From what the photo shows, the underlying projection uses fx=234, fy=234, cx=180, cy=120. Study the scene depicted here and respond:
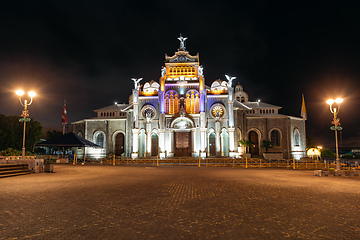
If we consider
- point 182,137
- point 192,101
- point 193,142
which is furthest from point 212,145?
point 192,101

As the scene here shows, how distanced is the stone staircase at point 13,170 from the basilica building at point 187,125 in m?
23.3

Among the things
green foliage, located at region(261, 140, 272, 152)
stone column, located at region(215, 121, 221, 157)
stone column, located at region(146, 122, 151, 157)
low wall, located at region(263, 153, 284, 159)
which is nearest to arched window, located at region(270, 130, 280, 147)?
green foliage, located at region(261, 140, 272, 152)

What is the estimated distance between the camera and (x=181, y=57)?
45875mm

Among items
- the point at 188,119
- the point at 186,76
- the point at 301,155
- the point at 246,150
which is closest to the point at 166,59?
the point at 186,76

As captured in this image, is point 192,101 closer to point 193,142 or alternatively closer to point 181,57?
point 193,142

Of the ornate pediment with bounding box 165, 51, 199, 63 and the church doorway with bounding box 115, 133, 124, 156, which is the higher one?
the ornate pediment with bounding box 165, 51, 199, 63

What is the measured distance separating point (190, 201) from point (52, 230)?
421 centimetres

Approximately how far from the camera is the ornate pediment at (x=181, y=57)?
1794 inches

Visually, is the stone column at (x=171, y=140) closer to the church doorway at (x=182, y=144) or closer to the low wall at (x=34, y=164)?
the church doorway at (x=182, y=144)

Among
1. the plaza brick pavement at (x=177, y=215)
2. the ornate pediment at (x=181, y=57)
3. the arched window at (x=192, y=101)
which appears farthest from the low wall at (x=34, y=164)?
the ornate pediment at (x=181, y=57)

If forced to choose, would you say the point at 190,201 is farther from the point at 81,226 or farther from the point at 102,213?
the point at 81,226

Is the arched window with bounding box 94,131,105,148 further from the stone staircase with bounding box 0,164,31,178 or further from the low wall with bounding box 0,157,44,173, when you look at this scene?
the stone staircase with bounding box 0,164,31,178

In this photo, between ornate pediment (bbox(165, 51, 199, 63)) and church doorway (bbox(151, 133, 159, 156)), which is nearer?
church doorway (bbox(151, 133, 159, 156))

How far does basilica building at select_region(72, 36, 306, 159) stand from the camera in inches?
1601
